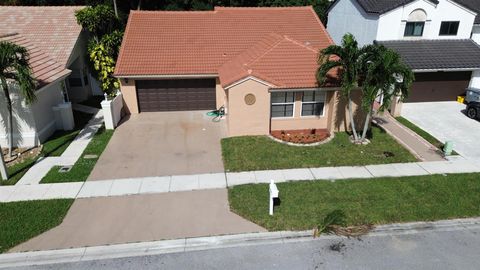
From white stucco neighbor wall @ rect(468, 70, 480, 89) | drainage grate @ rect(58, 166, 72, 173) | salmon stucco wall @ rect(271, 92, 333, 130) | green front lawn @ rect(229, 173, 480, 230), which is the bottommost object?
green front lawn @ rect(229, 173, 480, 230)

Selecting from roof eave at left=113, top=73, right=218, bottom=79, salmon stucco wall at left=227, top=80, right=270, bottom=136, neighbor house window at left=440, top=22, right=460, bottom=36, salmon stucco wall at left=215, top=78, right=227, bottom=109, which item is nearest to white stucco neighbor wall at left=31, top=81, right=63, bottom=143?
roof eave at left=113, top=73, right=218, bottom=79

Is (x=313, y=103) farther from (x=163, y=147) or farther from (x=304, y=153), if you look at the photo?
(x=163, y=147)

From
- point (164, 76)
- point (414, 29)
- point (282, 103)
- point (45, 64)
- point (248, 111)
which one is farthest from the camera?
point (414, 29)

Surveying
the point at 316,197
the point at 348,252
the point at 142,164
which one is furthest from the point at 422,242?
the point at 142,164

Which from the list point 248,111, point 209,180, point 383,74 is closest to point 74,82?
point 248,111

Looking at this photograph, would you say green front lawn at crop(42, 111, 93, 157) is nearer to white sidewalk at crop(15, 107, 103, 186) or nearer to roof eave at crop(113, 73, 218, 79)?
white sidewalk at crop(15, 107, 103, 186)

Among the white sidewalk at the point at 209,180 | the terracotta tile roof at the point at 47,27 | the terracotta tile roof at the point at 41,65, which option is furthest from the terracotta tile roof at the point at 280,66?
the terracotta tile roof at the point at 47,27

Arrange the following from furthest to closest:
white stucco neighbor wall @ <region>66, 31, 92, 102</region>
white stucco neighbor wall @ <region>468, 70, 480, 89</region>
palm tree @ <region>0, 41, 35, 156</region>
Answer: white stucco neighbor wall @ <region>66, 31, 92, 102</region>, white stucco neighbor wall @ <region>468, 70, 480, 89</region>, palm tree @ <region>0, 41, 35, 156</region>
